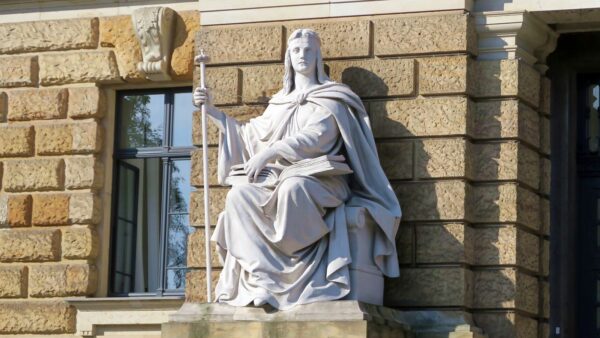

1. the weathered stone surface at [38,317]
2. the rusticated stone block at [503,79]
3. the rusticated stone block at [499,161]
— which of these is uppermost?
the rusticated stone block at [503,79]

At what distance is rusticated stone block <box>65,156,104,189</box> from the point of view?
18203 millimetres

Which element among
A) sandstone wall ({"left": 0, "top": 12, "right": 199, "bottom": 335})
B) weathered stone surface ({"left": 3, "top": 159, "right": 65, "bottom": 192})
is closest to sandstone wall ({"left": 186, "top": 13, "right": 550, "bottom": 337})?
sandstone wall ({"left": 0, "top": 12, "right": 199, "bottom": 335})

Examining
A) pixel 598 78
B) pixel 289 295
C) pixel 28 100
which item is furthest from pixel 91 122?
pixel 598 78

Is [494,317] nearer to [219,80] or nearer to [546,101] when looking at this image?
[546,101]

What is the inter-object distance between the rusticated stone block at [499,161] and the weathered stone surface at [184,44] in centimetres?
304

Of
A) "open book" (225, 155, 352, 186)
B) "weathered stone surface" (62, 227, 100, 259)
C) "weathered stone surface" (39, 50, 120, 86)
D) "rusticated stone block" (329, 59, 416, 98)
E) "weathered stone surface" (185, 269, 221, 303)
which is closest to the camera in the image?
"open book" (225, 155, 352, 186)

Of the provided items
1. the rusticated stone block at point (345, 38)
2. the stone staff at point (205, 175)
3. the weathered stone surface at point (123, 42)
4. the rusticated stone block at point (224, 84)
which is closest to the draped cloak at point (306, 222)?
the stone staff at point (205, 175)

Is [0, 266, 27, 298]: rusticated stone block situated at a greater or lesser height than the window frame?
lesser

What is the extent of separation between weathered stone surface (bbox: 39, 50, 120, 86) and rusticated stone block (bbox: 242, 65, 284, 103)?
173 cm

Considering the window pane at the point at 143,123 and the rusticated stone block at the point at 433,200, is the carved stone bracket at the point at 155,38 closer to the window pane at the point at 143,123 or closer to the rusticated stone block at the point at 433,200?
→ the window pane at the point at 143,123

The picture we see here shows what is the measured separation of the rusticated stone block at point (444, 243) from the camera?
1622cm

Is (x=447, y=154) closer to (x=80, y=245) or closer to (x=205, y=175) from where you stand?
(x=205, y=175)

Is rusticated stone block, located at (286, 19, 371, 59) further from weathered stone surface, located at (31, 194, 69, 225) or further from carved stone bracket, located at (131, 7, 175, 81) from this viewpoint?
weathered stone surface, located at (31, 194, 69, 225)

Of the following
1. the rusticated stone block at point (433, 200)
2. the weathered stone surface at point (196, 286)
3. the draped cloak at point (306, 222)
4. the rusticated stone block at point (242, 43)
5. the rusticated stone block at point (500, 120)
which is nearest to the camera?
the draped cloak at point (306, 222)
